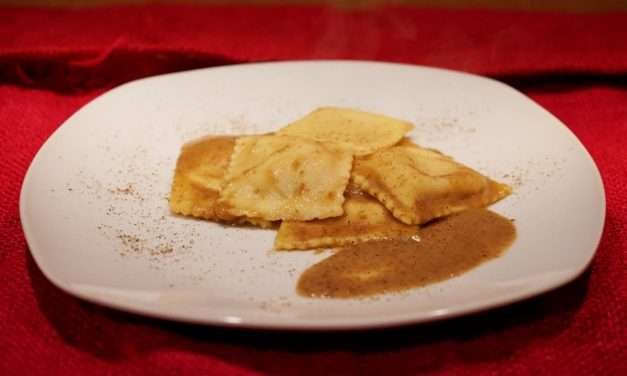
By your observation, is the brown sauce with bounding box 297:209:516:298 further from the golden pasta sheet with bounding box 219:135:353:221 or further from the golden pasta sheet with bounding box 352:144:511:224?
the golden pasta sheet with bounding box 219:135:353:221

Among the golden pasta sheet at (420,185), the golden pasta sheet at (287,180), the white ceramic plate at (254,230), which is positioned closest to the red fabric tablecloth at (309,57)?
the white ceramic plate at (254,230)

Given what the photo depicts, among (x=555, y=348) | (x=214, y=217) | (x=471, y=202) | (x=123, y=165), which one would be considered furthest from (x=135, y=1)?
(x=555, y=348)

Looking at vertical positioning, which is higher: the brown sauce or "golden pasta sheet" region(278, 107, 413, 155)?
the brown sauce

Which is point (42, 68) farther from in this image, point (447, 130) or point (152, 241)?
point (447, 130)

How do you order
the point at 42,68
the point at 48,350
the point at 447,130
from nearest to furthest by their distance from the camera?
1. the point at 48,350
2. the point at 447,130
3. the point at 42,68

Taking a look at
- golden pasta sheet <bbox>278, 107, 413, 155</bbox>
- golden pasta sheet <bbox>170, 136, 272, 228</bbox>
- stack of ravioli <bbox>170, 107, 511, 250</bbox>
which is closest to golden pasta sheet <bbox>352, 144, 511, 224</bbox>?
stack of ravioli <bbox>170, 107, 511, 250</bbox>

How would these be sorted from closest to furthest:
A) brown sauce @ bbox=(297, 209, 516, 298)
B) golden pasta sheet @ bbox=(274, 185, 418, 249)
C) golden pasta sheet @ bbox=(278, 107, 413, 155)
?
1. brown sauce @ bbox=(297, 209, 516, 298)
2. golden pasta sheet @ bbox=(274, 185, 418, 249)
3. golden pasta sheet @ bbox=(278, 107, 413, 155)
